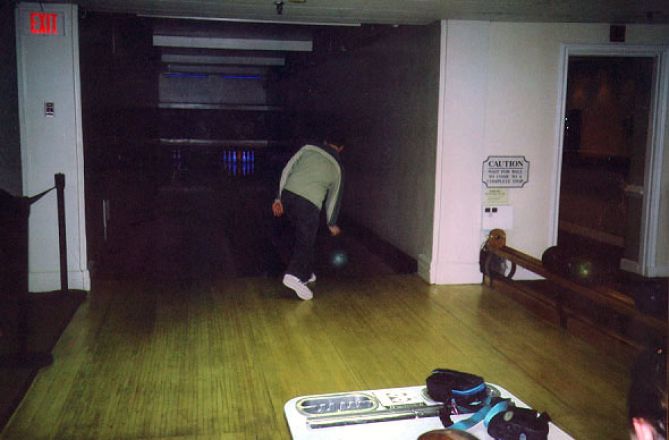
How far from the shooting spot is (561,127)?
586cm

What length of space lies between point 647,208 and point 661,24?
163 cm

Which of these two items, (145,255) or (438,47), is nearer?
(438,47)

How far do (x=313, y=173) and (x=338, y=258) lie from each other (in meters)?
2.22

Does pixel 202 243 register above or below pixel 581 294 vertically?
below

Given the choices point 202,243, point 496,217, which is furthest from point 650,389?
point 202,243

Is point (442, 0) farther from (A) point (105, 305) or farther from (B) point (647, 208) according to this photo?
(A) point (105, 305)

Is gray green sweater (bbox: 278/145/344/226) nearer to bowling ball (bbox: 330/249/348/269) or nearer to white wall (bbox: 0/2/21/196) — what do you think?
bowling ball (bbox: 330/249/348/269)

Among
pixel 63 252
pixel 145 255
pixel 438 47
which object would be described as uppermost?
pixel 438 47

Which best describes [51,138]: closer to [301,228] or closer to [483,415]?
[301,228]

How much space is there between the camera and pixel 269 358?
3973 millimetres

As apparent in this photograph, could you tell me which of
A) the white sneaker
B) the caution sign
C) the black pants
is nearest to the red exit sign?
the black pants

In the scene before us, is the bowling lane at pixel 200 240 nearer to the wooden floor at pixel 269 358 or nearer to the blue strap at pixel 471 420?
the wooden floor at pixel 269 358

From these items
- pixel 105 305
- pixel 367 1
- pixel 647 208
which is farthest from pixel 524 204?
pixel 105 305

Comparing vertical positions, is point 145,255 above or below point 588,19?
below
